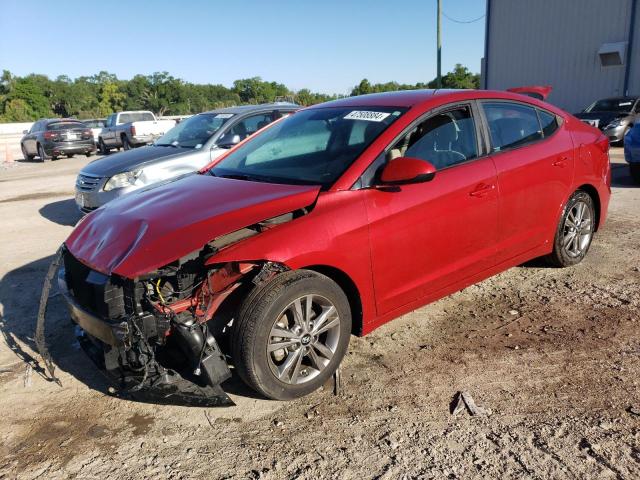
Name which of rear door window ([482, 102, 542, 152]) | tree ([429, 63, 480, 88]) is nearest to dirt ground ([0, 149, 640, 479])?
rear door window ([482, 102, 542, 152])

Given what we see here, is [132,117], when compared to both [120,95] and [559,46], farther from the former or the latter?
[120,95]

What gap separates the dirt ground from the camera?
2.59 metres

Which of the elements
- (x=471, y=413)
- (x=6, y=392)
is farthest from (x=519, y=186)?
(x=6, y=392)

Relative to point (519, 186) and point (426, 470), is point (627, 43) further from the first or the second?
point (426, 470)

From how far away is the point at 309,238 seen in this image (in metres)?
3.08

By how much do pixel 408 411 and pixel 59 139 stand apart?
67.5 feet

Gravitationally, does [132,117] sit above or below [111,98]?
below

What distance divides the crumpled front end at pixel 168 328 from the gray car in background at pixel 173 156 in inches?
180

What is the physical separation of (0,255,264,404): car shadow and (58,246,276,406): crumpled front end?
0.30 meters

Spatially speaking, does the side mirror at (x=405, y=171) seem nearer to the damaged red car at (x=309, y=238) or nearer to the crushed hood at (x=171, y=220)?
the damaged red car at (x=309, y=238)

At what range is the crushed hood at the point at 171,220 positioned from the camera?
2.96 metres

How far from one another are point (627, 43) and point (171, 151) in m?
21.0

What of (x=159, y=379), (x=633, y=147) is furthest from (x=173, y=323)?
(x=633, y=147)

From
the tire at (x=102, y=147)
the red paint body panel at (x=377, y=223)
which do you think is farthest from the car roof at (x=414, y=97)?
the tire at (x=102, y=147)
